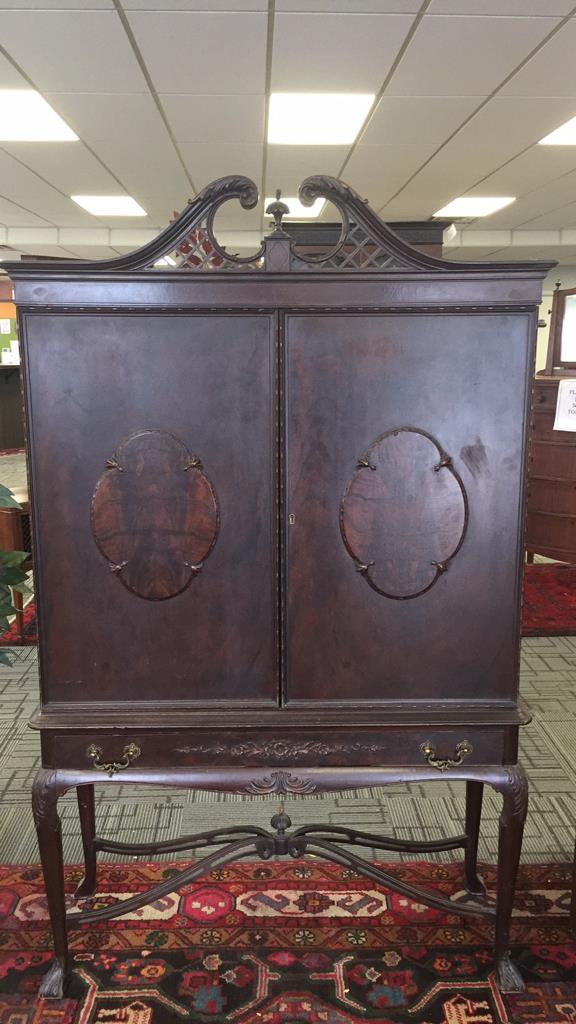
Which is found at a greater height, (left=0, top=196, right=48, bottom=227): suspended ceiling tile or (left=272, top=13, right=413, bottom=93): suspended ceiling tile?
(left=0, top=196, right=48, bottom=227): suspended ceiling tile

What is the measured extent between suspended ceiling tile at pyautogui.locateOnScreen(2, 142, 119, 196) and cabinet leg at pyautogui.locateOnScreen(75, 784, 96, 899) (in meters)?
4.90

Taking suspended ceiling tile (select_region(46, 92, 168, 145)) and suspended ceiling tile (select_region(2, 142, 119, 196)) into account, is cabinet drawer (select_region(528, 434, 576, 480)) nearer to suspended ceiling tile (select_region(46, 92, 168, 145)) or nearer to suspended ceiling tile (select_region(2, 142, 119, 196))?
suspended ceiling tile (select_region(46, 92, 168, 145))

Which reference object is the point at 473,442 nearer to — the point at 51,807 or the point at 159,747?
the point at 159,747

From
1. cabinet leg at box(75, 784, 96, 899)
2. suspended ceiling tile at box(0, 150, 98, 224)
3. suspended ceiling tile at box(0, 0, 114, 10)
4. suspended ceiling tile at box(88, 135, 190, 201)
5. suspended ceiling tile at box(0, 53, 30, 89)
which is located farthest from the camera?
suspended ceiling tile at box(0, 150, 98, 224)

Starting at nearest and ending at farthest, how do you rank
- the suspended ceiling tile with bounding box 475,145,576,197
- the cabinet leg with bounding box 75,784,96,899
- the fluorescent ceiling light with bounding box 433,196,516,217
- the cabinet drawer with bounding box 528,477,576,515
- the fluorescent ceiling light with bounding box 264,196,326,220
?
1. the cabinet leg with bounding box 75,784,96,899
2. the cabinet drawer with bounding box 528,477,576,515
3. the suspended ceiling tile with bounding box 475,145,576,197
4. the fluorescent ceiling light with bounding box 433,196,516,217
5. the fluorescent ceiling light with bounding box 264,196,326,220

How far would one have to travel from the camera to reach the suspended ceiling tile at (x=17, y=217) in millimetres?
7680

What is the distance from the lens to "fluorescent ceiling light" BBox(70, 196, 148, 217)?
7207 mm

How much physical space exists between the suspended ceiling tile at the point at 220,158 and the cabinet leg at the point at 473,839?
4.87m

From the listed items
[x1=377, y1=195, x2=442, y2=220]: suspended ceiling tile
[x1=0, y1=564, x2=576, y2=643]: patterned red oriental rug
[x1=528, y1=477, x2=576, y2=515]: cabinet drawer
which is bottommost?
[x1=0, y1=564, x2=576, y2=643]: patterned red oriental rug

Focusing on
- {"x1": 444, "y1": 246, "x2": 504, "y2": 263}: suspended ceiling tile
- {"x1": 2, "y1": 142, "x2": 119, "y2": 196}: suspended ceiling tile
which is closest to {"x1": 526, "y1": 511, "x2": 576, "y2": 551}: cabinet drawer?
{"x1": 2, "y1": 142, "x2": 119, "y2": 196}: suspended ceiling tile

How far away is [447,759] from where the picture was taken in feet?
4.82

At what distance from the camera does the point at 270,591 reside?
1.40 m

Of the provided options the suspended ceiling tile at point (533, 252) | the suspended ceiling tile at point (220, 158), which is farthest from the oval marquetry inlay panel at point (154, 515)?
the suspended ceiling tile at point (533, 252)

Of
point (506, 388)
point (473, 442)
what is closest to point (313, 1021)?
point (473, 442)
